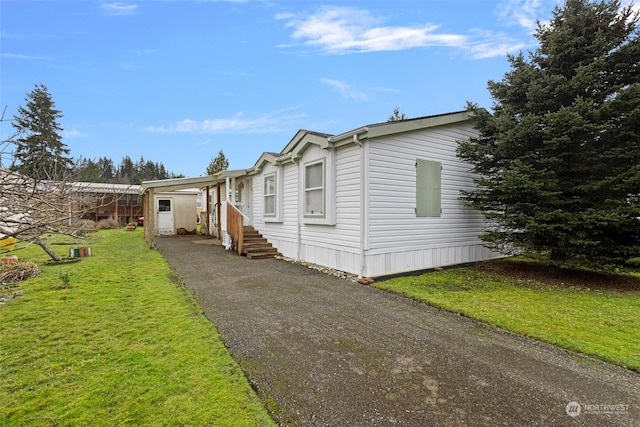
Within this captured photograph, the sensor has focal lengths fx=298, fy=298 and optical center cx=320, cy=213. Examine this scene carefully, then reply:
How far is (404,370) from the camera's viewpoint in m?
2.87

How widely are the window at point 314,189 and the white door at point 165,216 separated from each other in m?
12.7

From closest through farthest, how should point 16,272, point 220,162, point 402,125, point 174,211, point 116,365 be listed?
point 116,365 → point 16,272 → point 402,125 → point 174,211 → point 220,162

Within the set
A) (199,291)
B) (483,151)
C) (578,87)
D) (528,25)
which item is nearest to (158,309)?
(199,291)

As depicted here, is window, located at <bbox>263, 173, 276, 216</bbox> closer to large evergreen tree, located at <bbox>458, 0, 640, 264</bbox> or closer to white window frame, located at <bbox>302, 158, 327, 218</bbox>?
white window frame, located at <bbox>302, 158, 327, 218</bbox>

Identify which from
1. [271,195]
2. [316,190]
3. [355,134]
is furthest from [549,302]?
[271,195]

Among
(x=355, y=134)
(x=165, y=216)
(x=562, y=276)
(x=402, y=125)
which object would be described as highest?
(x=402, y=125)

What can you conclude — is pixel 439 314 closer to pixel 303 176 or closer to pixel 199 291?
pixel 199 291

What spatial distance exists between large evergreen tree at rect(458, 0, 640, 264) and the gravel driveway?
3944 millimetres

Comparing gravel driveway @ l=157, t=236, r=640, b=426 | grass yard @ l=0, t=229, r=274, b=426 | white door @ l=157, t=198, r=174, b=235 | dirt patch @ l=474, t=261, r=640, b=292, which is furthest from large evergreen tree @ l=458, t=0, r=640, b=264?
white door @ l=157, t=198, r=174, b=235

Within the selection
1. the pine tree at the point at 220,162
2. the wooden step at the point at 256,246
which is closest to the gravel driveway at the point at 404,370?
the wooden step at the point at 256,246

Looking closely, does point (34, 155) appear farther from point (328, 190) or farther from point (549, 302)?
point (549, 302)

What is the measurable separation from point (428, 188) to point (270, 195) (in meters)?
5.50

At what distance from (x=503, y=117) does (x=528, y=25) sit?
139 inches

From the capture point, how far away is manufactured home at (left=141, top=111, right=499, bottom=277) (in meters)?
6.82
